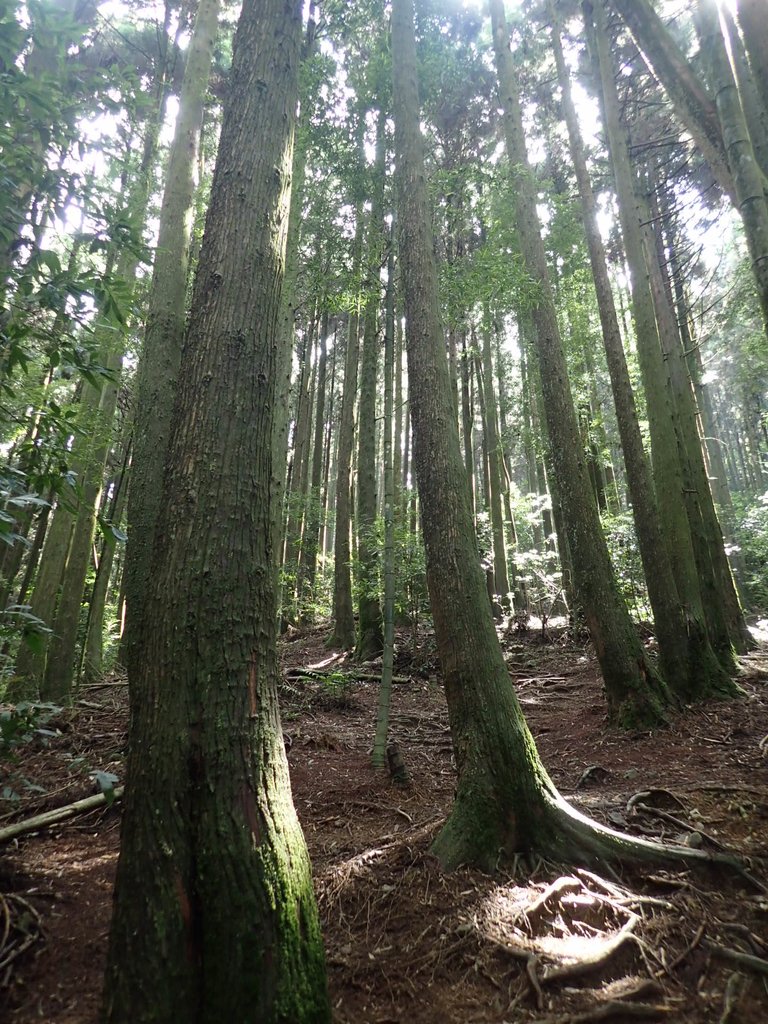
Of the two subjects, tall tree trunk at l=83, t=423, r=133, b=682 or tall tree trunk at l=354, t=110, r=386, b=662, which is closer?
tall tree trunk at l=354, t=110, r=386, b=662

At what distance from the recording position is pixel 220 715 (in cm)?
191

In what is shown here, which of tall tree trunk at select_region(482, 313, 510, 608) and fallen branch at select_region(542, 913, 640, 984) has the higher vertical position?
tall tree trunk at select_region(482, 313, 510, 608)

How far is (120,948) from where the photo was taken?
1.67 meters

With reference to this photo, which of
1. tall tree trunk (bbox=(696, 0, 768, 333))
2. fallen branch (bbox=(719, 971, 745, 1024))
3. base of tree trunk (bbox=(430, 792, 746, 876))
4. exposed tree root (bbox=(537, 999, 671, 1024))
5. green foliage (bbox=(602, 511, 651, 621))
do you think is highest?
tall tree trunk (bbox=(696, 0, 768, 333))

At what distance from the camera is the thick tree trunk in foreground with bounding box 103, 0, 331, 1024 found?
5.51ft

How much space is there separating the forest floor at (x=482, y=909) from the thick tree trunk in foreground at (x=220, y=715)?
0.68 m

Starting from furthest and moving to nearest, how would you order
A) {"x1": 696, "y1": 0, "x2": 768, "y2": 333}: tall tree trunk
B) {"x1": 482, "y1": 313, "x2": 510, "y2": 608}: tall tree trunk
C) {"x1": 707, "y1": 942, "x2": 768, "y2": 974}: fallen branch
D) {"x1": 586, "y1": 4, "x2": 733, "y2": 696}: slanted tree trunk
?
{"x1": 482, "y1": 313, "x2": 510, "y2": 608}: tall tree trunk
{"x1": 586, "y1": 4, "x2": 733, "y2": 696}: slanted tree trunk
{"x1": 696, "y1": 0, "x2": 768, "y2": 333}: tall tree trunk
{"x1": 707, "y1": 942, "x2": 768, "y2": 974}: fallen branch

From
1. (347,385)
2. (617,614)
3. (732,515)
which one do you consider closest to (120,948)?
(617,614)

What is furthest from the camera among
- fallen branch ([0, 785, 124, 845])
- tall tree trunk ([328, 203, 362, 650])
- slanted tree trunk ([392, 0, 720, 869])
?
tall tree trunk ([328, 203, 362, 650])

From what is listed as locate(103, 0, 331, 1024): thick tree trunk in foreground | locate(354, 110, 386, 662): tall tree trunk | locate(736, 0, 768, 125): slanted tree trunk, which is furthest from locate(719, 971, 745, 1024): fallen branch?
locate(354, 110, 386, 662): tall tree trunk

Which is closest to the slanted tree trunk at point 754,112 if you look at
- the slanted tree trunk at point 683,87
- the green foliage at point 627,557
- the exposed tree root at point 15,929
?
the slanted tree trunk at point 683,87

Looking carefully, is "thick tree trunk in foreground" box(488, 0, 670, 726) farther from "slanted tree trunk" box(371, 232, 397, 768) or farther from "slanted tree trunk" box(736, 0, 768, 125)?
"slanted tree trunk" box(736, 0, 768, 125)

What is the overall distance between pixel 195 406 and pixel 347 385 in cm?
1227

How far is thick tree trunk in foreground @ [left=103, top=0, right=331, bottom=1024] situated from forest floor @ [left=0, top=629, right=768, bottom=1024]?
0.68 metres
